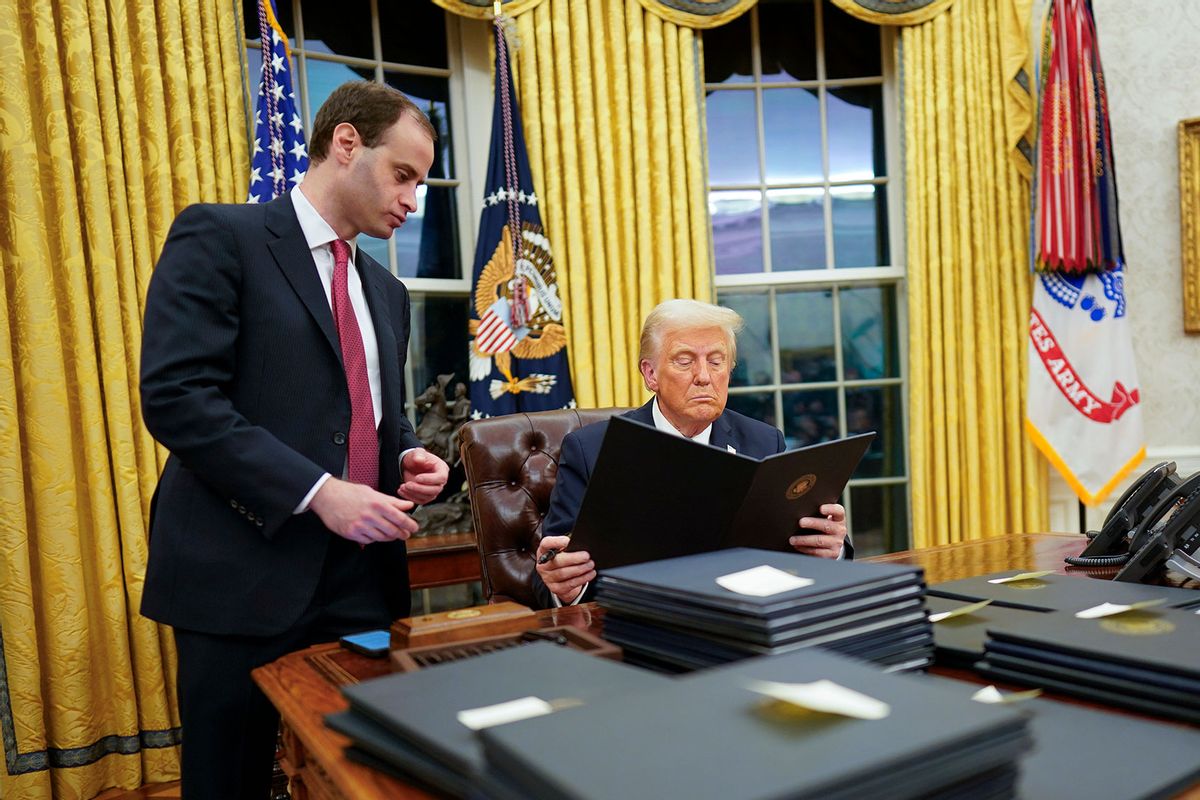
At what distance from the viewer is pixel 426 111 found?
12.5 ft

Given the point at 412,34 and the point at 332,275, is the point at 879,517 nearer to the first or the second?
the point at 412,34

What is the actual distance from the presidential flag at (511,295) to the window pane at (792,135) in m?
1.31

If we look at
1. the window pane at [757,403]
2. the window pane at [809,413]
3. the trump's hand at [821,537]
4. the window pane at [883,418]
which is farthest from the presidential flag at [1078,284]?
the trump's hand at [821,537]

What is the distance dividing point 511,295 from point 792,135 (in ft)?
5.51

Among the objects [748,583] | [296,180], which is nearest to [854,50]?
[296,180]

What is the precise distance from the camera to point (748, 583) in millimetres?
960

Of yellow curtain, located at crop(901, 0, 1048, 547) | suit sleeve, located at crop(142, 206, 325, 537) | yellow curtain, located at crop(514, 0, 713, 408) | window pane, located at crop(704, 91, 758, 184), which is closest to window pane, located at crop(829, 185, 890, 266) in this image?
yellow curtain, located at crop(901, 0, 1048, 547)

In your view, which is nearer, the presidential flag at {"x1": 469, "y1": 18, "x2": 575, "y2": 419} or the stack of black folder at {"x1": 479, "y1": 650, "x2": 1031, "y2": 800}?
the stack of black folder at {"x1": 479, "y1": 650, "x2": 1031, "y2": 800}

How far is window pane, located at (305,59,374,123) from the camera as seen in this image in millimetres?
3547

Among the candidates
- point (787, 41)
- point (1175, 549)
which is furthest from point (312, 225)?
point (787, 41)

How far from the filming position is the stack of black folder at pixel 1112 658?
0.82m

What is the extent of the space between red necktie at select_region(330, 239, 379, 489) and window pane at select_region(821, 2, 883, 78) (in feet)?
10.8

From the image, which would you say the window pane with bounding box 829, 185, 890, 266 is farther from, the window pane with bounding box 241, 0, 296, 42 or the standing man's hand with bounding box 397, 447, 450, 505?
the standing man's hand with bounding box 397, 447, 450, 505

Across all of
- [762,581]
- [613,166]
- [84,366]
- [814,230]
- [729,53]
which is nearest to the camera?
[762,581]
